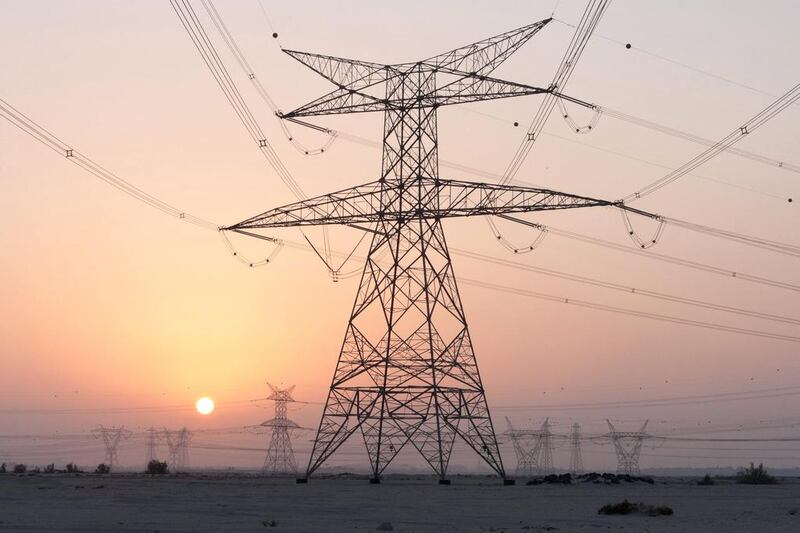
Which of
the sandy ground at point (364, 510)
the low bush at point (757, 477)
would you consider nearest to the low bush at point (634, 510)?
the sandy ground at point (364, 510)

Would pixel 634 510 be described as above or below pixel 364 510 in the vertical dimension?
above

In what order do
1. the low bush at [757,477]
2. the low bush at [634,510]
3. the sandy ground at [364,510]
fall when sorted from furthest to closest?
the low bush at [757,477]
the low bush at [634,510]
the sandy ground at [364,510]

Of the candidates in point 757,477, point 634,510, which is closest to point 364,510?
point 634,510

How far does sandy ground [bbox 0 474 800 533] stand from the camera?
2311 cm

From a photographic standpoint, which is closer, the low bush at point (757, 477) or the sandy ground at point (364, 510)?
the sandy ground at point (364, 510)

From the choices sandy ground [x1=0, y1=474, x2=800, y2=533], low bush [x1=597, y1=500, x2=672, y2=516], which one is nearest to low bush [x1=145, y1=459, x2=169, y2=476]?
sandy ground [x1=0, y1=474, x2=800, y2=533]

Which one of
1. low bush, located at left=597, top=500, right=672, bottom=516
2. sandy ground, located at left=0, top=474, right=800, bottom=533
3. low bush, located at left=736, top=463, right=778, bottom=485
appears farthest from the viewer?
low bush, located at left=736, top=463, right=778, bottom=485

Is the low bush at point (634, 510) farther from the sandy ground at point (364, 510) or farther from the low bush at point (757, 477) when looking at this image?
the low bush at point (757, 477)

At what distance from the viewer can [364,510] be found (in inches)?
1159

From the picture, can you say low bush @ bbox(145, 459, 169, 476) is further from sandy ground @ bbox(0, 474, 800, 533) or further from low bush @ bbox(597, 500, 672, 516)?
low bush @ bbox(597, 500, 672, 516)

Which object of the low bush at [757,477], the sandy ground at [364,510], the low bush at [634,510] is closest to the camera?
the sandy ground at [364,510]

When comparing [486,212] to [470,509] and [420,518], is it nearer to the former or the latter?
[470,509]

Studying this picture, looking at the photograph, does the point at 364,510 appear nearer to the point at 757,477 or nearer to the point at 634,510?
the point at 634,510

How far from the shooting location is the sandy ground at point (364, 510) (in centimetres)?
2311
